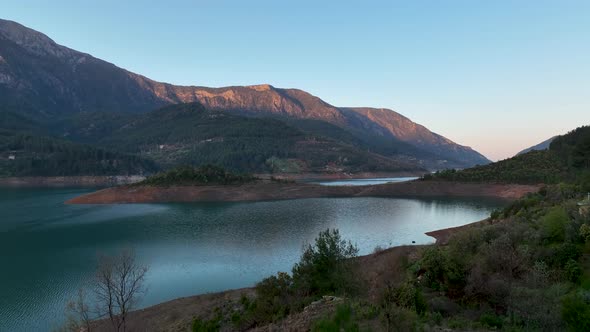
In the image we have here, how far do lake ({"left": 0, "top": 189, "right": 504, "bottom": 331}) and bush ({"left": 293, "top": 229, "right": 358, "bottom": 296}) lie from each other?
10.6 meters

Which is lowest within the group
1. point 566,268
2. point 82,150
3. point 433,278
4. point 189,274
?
point 189,274

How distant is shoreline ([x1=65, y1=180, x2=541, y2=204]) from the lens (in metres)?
83.8

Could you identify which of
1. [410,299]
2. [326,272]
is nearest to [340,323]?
[410,299]

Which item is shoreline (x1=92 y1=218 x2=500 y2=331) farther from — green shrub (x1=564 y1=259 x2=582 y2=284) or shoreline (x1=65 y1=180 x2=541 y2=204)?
shoreline (x1=65 y1=180 x2=541 y2=204)

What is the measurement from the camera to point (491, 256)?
17156 millimetres

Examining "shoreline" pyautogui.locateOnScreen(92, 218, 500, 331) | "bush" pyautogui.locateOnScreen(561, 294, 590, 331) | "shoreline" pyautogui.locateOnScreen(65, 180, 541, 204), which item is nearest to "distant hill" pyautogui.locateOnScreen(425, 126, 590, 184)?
"shoreline" pyautogui.locateOnScreen(65, 180, 541, 204)

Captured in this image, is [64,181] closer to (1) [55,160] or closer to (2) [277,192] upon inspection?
(1) [55,160]

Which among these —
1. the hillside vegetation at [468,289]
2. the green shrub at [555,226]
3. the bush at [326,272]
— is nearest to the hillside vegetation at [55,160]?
the bush at [326,272]

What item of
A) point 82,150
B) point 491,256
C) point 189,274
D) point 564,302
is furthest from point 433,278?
point 82,150

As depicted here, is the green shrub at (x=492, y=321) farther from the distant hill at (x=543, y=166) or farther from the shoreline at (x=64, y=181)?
the shoreline at (x=64, y=181)

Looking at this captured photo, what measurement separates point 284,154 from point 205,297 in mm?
156213

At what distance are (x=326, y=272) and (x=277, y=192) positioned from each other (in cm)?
7182

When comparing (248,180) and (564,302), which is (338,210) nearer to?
(248,180)

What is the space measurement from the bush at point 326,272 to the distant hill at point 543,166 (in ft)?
234
